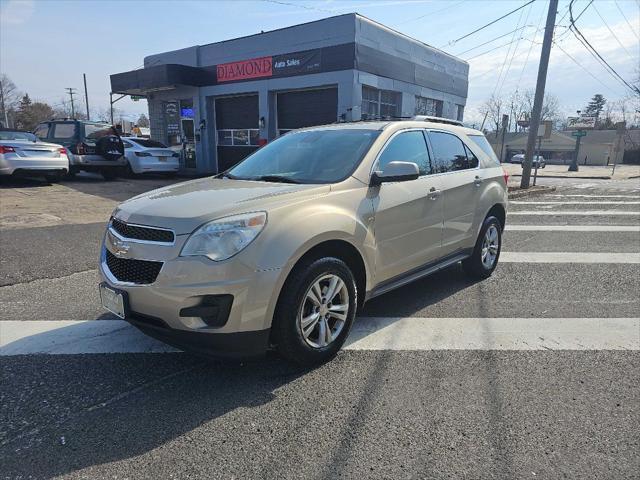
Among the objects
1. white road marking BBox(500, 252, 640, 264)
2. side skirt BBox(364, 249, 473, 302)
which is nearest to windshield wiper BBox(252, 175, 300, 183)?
side skirt BBox(364, 249, 473, 302)

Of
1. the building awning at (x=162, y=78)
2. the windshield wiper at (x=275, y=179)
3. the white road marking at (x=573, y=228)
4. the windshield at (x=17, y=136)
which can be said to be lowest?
the white road marking at (x=573, y=228)

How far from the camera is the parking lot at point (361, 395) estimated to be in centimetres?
241

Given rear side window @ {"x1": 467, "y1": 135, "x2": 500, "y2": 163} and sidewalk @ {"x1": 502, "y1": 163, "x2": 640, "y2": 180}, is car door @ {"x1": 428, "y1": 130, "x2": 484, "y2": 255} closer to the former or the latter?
rear side window @ {"x1": 467, "y1": 135, "x2": 500, "y2": 163}

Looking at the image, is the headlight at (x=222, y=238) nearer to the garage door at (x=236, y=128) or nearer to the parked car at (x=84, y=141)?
the parked car at (x=84, y=141)

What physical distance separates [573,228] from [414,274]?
6.57m

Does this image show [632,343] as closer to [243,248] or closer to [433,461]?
[433,461]

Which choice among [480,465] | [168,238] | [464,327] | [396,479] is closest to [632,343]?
[464,327]

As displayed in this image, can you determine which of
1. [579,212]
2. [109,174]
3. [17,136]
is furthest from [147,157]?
[579,212]

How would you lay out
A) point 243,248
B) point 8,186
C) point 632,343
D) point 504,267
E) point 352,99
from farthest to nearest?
1. point 352,99
2. point 8,186
3. point 504,267
4. point 632,343
5. point 243,248

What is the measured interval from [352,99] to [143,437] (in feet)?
50.1

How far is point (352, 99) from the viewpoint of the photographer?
→ 53.8 feet

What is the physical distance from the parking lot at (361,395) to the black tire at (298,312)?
147 millimetres

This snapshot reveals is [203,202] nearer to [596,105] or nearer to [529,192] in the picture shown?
[529,192]

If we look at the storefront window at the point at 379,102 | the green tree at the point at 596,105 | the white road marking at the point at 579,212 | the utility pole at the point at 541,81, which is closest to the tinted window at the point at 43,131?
the storefront window at the point at 379,102
